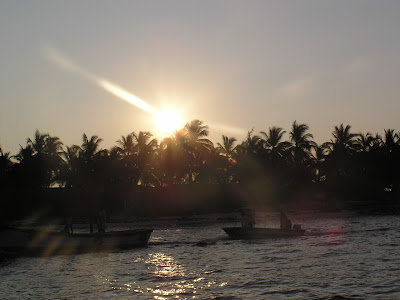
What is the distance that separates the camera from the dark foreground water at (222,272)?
16531mm

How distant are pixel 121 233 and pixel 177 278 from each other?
39.9ft

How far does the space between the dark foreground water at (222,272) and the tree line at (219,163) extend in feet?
95.3

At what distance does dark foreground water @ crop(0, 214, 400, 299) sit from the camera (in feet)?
54.2

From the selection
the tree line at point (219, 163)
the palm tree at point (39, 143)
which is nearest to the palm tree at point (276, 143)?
the tree line at point (219, 163)

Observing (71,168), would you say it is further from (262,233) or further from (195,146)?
(262,233)

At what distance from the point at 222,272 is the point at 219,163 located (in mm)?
45467

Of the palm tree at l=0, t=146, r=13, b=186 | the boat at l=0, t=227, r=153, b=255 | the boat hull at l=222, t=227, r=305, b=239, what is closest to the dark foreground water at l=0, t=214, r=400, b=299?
the boat at l=0, t=227, r=153, b=255

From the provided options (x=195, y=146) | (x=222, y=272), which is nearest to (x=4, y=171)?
(x=195, y=146)

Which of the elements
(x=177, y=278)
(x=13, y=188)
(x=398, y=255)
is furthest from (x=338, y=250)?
(x=13, y=188)

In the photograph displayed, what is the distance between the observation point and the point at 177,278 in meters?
19.8

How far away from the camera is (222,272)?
819 inches

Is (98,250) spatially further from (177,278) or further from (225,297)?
(225,297)

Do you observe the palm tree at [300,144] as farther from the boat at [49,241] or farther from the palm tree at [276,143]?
the boat at [49,241]

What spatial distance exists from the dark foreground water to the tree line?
2903 centimetres
